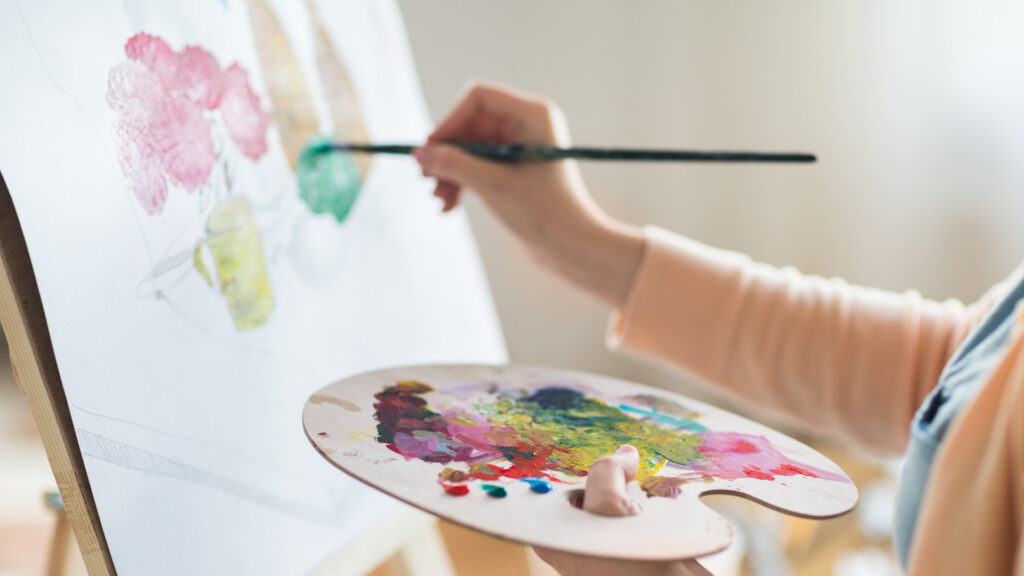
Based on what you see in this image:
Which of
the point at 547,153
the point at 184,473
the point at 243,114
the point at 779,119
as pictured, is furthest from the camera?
the point at 779,119

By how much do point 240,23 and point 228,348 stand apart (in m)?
0.27

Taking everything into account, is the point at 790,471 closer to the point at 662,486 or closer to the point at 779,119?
the point at 662,486

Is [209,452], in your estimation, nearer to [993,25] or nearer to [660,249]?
[660,249]

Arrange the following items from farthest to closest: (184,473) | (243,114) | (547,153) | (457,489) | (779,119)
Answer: (779,119)
(547,153)
(243,114)
(184,473)
(457,489)

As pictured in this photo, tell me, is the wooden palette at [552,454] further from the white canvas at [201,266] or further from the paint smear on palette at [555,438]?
the white canvas at [201,266]

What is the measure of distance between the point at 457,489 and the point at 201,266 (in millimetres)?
273

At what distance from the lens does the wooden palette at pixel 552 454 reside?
385mm

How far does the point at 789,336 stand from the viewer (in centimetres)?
78

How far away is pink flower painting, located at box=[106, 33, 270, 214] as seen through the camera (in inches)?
20.1

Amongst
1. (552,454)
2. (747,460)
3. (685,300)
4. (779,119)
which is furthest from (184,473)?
(779,119)

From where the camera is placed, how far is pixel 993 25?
4.52ft

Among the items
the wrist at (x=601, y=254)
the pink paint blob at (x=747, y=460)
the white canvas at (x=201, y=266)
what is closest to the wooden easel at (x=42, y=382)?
the white canvas at (x=201, y=266)

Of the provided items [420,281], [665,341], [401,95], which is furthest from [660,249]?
[401,95]

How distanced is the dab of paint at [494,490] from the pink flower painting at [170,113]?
0.30 m
